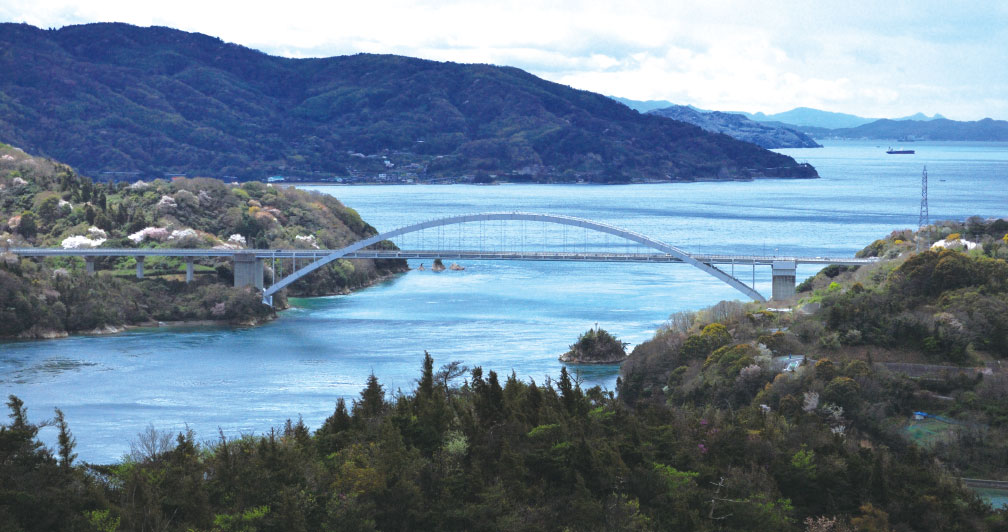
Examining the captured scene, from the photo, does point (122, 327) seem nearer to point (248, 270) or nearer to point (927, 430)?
point (248, 270)

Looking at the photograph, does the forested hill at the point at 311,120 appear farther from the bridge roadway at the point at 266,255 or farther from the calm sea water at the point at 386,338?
the bridge roadway at the point at 266,255

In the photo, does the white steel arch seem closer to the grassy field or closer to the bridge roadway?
the bridge roadway

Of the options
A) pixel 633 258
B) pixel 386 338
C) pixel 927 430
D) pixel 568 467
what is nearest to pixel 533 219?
pixel 633 258

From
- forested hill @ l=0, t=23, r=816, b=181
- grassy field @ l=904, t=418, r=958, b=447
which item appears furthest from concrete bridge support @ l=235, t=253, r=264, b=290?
forested hill @ l=0, t=23, r=816, b=181

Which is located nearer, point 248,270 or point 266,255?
point 248,270

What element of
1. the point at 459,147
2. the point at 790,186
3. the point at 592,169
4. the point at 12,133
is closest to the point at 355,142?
the point at 459,147
